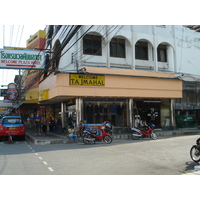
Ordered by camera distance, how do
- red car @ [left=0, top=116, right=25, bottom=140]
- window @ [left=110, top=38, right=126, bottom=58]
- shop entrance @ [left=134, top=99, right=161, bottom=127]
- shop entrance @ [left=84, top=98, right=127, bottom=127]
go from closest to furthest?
red car @ [left=0, top=116, right=25, bottom=140] → shop entrance @ [left=84, top=98, right=127, bottom=127] → window @ [left=110, top=38, right=126, bottom=58] → shop entrance @ [left=134, top=99, right=161, bottom=127]

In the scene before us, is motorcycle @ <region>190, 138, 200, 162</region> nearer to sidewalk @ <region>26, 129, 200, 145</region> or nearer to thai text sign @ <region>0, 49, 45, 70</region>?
sidewalk @ <region>26, 129, 200, 145</region>

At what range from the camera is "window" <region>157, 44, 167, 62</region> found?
2147 centimetres

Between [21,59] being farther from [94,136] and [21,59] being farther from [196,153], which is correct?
[196,153]

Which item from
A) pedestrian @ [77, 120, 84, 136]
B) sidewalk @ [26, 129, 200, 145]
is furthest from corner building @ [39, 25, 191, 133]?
sidewalk @ [26, 129, 200, 145]

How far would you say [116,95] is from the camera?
56.8 ft

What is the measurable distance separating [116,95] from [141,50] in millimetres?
5949

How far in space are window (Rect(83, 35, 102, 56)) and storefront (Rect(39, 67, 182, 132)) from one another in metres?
1.96

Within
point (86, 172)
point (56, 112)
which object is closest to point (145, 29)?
point (56, 112)

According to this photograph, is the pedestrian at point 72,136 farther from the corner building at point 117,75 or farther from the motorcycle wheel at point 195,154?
the motorcycle wheel at point 195,154

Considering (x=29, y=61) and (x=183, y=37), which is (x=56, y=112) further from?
(x=183, y=37)

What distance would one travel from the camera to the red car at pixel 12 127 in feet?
50.7

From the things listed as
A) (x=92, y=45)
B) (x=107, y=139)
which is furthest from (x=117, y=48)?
(x=107, y=139)

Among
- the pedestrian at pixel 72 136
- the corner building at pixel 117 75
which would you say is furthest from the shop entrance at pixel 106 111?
the pedestrian at pixel 72 136
